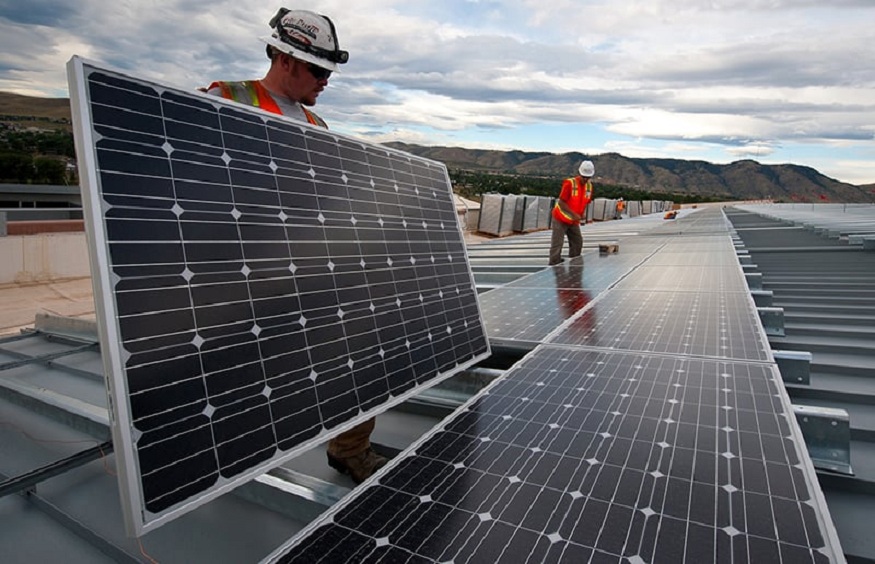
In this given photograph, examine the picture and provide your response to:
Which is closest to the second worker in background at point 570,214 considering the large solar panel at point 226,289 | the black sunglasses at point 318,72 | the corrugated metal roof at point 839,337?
the corrugated metal roof at point 839,337

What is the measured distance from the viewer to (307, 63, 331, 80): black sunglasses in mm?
3620

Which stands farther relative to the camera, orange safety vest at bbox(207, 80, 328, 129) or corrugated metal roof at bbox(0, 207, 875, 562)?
orange safety vest at bbox(207, 80, 328, 129)

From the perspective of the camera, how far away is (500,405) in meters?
2.84

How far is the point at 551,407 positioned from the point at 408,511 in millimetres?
1151

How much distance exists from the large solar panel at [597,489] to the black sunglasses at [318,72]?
2.46 meters

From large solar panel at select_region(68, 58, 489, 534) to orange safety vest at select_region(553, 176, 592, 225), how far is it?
8839 millimetres

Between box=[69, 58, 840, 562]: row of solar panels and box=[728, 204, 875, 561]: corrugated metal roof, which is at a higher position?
box=[69, 58, 840, 562]: row of solar panels

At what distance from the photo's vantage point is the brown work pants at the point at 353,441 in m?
3.22

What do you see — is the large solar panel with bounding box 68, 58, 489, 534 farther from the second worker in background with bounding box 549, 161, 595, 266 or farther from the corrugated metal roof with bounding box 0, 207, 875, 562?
the second worker in background with bounding box 549, 161, 595, 266

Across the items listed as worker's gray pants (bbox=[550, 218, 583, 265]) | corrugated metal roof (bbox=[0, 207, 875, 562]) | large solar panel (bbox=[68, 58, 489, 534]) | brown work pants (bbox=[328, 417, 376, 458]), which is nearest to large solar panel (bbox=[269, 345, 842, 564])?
large solar panel (bbox=[68, 58, 489, 534])

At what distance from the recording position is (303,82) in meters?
3.71

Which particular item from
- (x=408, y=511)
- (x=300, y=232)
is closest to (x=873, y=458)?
(x=408, y=511)

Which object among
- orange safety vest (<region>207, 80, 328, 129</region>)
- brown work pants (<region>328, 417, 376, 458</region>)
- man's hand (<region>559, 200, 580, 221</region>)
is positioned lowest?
brown work pants (<region>328, 417, 376, 458</region>)

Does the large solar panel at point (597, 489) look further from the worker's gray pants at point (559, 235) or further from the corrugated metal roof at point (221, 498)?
the worker's gray pants at point (559, 235)
